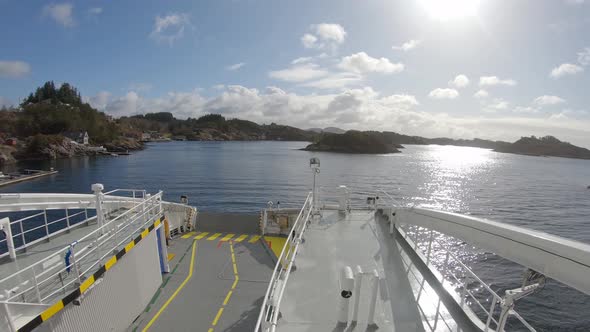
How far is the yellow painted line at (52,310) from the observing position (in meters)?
6.13

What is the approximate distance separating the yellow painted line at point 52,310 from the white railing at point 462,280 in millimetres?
8267

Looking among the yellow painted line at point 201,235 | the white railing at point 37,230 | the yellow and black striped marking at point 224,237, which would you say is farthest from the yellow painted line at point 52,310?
the yellow painted line at point 201,235

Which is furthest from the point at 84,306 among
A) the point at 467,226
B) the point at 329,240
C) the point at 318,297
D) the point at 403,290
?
the point at 467,226

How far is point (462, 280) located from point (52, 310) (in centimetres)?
2209

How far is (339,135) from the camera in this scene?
148000mm

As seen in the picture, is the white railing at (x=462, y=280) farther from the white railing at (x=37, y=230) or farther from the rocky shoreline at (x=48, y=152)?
the rocky shoreline at (x=48, y=152)

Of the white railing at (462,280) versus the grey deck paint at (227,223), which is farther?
the grey deck paint at (227,223)

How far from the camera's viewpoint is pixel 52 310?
20.7 feet

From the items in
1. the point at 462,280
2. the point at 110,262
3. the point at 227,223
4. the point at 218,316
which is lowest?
the point at 462,280

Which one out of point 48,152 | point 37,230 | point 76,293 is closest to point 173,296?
point 76,293

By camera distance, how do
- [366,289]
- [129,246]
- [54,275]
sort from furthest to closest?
1. [129,246]
2. [54,275]
3. [366,289]

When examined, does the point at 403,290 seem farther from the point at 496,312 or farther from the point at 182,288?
the point at 496,312

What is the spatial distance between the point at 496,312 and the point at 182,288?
16.4m

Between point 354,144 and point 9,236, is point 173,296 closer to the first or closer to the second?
point 9,236
